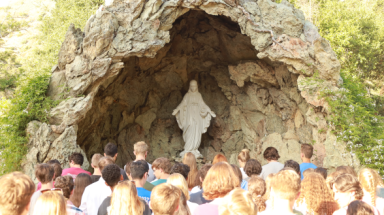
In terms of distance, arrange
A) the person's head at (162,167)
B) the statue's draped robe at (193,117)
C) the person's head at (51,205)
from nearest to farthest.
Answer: the person's head at (51,205), the person's head at (162,167), the statue's draped robe at (193,117)

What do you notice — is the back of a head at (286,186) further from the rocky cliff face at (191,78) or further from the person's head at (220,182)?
the rocky cliff face at (191,78)

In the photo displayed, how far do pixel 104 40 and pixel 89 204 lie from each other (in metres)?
4.65

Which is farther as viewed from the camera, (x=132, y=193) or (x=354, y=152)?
(x=354, y=152)

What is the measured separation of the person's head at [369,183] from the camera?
137 inches

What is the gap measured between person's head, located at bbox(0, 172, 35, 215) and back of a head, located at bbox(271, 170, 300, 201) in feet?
6.24

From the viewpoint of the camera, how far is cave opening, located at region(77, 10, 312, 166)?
30.7ft

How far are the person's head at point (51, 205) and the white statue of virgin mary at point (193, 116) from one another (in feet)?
24.6

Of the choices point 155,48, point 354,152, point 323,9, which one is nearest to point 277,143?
point 354,152

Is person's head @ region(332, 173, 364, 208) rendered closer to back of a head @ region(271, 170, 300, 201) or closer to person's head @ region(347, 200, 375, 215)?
person's head @ region(347, 200, 375, 215)

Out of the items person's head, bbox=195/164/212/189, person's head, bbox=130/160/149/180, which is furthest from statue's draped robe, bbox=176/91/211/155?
person's head, bbox=130/160/149/180

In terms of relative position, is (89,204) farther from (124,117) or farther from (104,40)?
(124,117)

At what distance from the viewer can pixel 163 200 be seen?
2729 mm

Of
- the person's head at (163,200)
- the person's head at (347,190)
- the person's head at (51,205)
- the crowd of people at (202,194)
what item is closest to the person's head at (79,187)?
the crowd of people at (202,194)

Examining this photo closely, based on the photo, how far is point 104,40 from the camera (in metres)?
7.68
